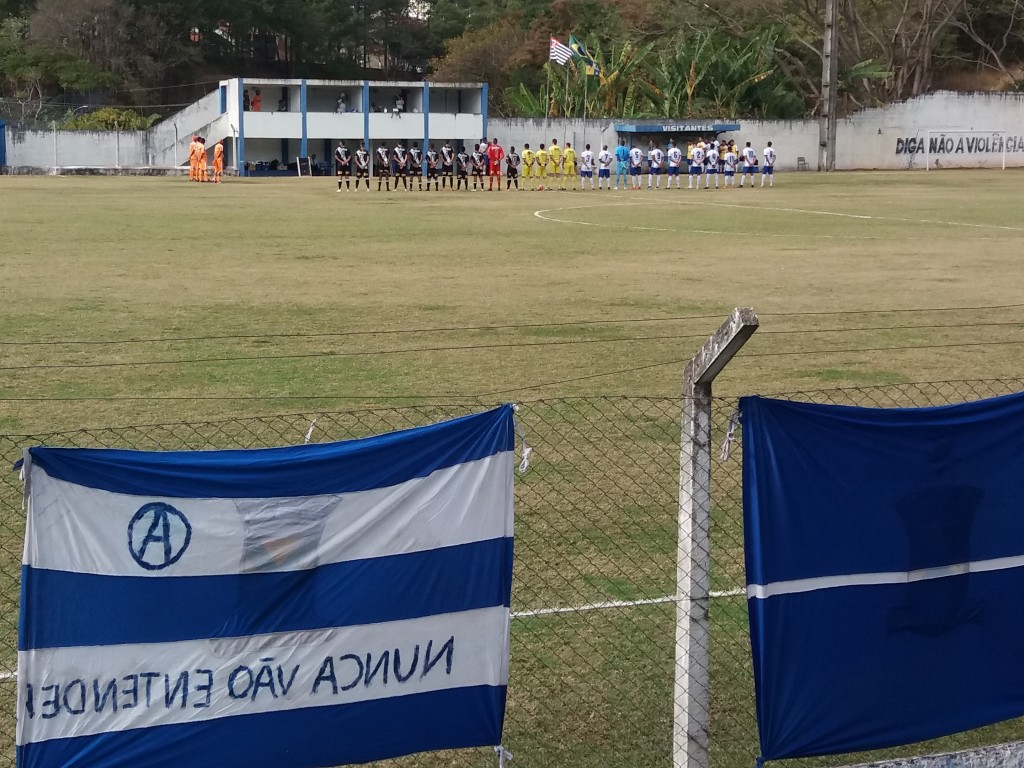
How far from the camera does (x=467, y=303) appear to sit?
60.6 ft

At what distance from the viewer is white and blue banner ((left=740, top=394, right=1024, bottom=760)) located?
5512mm

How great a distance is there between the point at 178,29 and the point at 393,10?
1768cm

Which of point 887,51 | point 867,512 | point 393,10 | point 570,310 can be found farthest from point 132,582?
point 393,10

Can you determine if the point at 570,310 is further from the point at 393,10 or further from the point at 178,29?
the point at 393,10

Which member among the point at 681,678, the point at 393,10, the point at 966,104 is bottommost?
the point at 681,678

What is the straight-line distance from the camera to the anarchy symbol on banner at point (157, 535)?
491cm

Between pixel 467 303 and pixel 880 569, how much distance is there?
514 inches

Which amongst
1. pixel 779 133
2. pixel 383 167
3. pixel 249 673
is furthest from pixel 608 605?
pixel 779 133

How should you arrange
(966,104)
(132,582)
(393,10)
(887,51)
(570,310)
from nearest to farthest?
(132,582) → (570,310) → (966,104) → (887,51) → (393,10)

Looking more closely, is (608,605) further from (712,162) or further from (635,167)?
(635,167)

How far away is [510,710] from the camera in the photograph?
6355 millimetres

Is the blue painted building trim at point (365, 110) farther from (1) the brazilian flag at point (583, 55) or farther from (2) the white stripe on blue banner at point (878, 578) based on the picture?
(2) the white stripe on blue banner at point (878, 578)

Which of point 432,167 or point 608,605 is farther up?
point 432,167

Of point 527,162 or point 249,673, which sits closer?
point 249,673
